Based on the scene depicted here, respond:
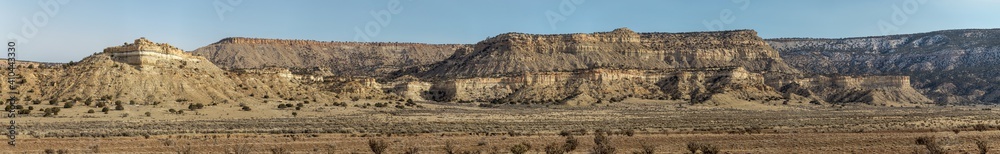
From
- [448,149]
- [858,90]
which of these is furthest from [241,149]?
[858,90]

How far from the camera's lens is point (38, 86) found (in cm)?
5841

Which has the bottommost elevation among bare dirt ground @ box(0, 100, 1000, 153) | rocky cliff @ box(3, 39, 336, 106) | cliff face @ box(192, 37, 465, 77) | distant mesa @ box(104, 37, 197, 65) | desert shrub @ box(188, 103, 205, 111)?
bare dirt ground @ box(0, 100, 1000, 153)

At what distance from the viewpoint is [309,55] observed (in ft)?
591

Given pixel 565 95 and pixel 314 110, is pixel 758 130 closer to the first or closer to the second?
pixel 314 110

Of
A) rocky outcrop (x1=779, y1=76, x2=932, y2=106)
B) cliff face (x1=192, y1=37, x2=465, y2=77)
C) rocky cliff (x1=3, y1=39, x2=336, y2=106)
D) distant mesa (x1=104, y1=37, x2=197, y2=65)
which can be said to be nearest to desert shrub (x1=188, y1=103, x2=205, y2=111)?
rocky cliff (x1=3, y1=39, x2=336, y2=106)

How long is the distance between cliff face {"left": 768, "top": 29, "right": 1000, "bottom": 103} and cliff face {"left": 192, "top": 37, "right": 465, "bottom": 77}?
253 feet

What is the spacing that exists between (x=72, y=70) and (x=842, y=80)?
3617 inches

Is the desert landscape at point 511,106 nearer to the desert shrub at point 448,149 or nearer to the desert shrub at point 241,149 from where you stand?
the desert shrub at point 241,149

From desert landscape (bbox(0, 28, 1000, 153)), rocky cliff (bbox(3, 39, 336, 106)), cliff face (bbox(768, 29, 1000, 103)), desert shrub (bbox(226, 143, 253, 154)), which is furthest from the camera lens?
cliff face (bbox(768, 29, 1000, 103))

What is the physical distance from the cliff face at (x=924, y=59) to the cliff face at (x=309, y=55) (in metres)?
77.1

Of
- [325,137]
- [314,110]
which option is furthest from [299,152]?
[314,110]

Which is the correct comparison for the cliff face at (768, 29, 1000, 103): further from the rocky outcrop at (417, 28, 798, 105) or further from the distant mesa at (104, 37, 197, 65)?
the distant mesa at (104, 37, 197, 65)

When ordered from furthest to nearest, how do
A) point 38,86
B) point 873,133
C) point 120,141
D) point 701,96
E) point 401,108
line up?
point 701,96, point 401,108, point 38,86, point 873,133, point 120,141

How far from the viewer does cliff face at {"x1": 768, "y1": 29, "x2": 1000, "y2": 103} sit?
426 ft
